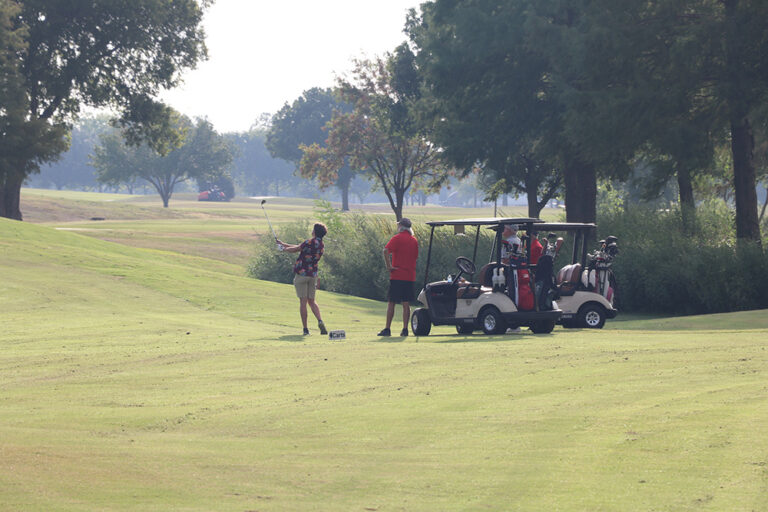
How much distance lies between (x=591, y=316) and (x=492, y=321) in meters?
3.32

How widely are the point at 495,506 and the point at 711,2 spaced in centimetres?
2803

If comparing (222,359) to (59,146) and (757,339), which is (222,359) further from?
(59,146)

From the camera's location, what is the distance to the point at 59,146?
45188mm

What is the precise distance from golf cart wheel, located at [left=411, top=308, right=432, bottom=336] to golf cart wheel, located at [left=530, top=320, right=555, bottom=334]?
1954 millimetres

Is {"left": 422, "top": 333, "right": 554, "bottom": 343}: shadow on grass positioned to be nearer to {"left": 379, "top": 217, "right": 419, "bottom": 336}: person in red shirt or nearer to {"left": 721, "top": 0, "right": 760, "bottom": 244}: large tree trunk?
{"left": 379, "top": 217, "right": 419, "bottom": 336}: person in red shirt

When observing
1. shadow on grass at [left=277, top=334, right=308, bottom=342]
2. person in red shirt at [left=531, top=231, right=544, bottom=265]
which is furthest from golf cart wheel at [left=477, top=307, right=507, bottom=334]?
shadow on grass at [left=277, top=334, right=308, bottom=342]

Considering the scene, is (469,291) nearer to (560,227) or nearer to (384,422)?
(560,227)

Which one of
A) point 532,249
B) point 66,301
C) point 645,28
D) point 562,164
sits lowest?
point 66,301

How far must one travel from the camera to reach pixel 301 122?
147 meters

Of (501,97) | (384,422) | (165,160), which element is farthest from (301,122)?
(384,422)

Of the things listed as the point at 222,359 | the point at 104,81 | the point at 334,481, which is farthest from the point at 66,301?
the point at 104,81

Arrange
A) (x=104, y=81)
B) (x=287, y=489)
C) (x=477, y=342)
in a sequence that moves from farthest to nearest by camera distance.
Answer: (x=104, y=81) < (x=477, y=342) < (x=287, y=489)

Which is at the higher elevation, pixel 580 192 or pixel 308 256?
pixel 580 192

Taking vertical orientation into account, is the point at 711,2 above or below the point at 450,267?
above
